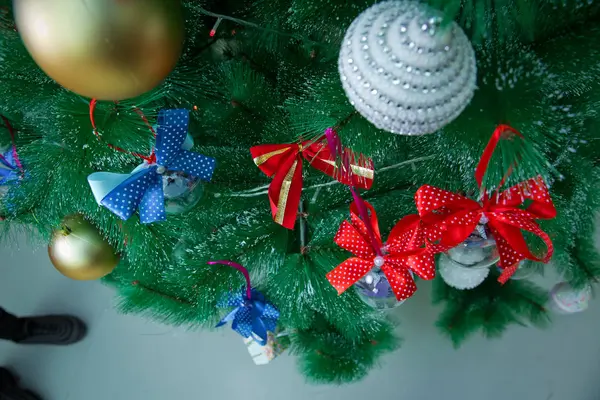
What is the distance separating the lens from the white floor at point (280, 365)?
3.39 ft

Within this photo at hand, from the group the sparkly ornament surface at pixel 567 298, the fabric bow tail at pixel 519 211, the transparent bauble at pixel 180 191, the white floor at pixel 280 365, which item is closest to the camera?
the fabric bow tail at pixel 519 211

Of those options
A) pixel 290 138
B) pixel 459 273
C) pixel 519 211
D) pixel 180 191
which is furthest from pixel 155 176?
pixel 459 273

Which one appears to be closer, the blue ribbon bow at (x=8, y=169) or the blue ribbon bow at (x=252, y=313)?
the blue ribbon bow at (x=8, y=169)

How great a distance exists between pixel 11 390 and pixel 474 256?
108cm

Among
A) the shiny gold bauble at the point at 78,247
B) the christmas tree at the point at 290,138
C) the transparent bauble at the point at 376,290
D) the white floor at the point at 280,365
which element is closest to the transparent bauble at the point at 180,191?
the christmas tree at the point at 290,138

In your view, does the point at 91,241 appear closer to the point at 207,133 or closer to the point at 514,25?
the point at 207,133

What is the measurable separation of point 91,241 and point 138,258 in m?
0.06

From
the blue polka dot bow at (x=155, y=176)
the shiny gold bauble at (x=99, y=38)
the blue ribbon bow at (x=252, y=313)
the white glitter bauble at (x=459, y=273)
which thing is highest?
the shiny gold bauble at (x=99, y=38)

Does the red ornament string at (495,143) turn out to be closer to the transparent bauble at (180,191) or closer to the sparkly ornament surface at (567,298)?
the transparent bauble at (180,191)

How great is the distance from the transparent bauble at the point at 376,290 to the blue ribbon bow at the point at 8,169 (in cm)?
45

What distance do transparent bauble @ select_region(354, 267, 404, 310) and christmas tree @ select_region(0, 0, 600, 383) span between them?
3 cm

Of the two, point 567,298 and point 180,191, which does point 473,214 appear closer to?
point 180,191

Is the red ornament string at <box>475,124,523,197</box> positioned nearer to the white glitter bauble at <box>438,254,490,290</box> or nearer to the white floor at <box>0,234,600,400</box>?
the white glitter bauble at <box>438,254,490,290</box>

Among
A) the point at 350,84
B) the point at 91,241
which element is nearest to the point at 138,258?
the point at 91,241
